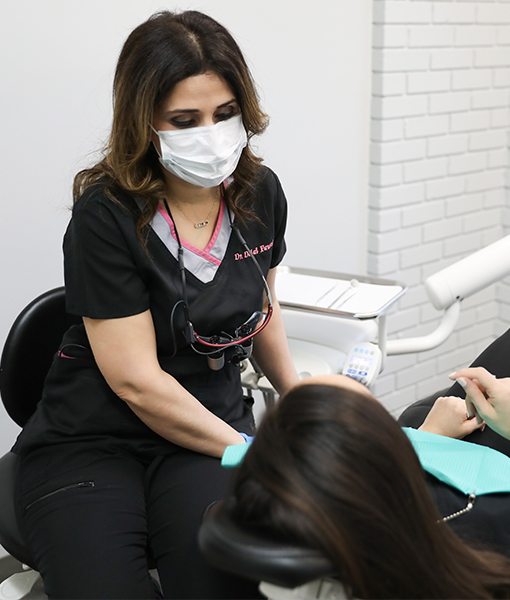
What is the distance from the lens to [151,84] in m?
1.34

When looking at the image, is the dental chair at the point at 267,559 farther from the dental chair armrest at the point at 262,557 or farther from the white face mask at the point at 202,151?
the white face mask at the point at 202,151

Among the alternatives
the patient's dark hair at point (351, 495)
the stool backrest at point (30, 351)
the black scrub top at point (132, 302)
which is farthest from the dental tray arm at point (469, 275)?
the patient's dark hair at point (351, 495)

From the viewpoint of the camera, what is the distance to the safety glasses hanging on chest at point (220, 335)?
1406 millimetres

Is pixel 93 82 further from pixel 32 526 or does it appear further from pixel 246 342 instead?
pixel 32 526

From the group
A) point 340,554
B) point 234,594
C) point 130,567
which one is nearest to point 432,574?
point 340,554

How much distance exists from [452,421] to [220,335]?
1.49 feet

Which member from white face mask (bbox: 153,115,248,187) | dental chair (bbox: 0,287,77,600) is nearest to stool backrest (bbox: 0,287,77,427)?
dental chair (bbox: 0,287,77,600)

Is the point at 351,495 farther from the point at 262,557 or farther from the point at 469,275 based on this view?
the point at 469,275

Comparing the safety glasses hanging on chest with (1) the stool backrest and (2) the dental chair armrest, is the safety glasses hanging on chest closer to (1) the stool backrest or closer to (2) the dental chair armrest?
(1) the stool backrest

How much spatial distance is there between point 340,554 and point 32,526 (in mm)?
733

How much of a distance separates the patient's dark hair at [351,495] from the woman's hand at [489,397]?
1.67ft

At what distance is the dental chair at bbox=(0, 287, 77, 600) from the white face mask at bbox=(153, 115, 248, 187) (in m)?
0.39

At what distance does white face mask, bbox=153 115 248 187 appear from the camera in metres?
1.40

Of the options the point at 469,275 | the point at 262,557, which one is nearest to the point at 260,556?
the point at 262,557
